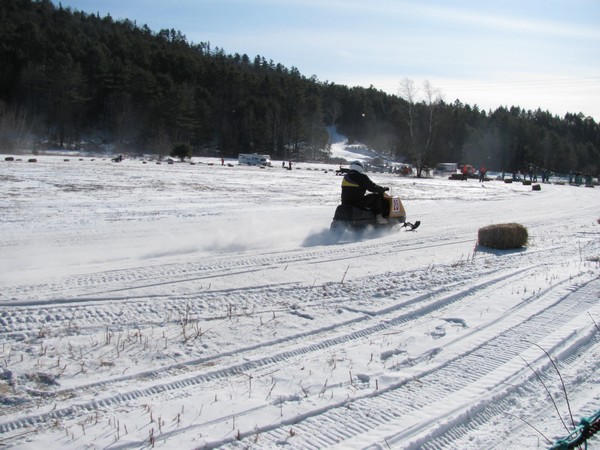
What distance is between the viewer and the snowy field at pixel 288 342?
12.4 feet

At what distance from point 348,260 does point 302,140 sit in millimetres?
87105

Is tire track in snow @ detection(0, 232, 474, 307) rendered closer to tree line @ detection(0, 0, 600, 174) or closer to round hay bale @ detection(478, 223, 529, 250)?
round hay bale @ detection(478, 223, 529, 250)

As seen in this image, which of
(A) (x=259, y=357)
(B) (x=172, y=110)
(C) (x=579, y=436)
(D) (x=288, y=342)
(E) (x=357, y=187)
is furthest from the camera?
(B) (x=172, y=110)

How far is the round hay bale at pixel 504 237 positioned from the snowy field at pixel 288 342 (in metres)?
0.30

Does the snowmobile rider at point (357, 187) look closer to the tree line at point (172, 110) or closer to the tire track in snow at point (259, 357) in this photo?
the tire track in snow at point (259, 357)

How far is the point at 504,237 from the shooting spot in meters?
11.5

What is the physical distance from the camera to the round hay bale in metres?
11.5

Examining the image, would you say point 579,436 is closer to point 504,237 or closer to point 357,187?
point 504,237

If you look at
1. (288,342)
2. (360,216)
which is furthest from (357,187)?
(288,342)

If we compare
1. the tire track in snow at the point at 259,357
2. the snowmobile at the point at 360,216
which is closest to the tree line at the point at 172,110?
the snowmobile at the point at 360,216

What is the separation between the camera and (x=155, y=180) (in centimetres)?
2523

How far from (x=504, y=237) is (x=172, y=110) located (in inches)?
2509

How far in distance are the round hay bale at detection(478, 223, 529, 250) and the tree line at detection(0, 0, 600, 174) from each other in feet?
133

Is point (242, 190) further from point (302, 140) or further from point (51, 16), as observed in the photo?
point (51, 16)
